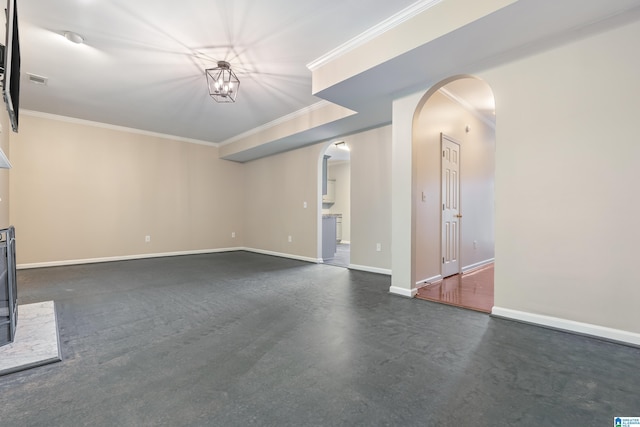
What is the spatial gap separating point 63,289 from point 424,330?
422 centimetres

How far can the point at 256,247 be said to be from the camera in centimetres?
715

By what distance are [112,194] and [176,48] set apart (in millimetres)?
3999

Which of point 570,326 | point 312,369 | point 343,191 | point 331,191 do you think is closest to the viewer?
point 312,369

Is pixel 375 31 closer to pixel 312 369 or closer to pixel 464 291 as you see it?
pixel 312 369

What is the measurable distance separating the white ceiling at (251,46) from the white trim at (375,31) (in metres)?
0.05

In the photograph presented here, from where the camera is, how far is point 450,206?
4219 millimetres

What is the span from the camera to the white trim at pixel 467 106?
393 centimetres

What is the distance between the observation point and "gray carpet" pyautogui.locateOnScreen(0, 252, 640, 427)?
1.35m

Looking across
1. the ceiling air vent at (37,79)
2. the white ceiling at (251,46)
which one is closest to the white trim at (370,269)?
the white ceiling at (251,46)

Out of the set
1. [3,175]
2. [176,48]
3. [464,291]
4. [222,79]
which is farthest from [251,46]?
[464,291]

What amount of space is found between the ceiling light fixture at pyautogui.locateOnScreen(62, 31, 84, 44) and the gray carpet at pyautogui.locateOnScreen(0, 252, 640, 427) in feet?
8.72

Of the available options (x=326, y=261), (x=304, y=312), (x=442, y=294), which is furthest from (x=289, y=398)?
(x=326, y=261)

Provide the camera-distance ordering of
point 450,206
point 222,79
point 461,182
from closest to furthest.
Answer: point 222,79 < point 450,206 < point 461,182

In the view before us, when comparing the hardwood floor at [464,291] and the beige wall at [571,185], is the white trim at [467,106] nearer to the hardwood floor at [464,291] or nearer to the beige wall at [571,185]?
the beige wall at [571,185]
